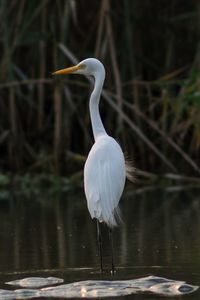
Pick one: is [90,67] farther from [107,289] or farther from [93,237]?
[107,289]

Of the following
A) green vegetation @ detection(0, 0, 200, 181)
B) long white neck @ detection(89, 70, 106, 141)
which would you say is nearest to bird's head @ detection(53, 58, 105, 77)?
long white neck @ detection(89, 70, 106, 141)

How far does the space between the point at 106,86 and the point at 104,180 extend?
710 cm

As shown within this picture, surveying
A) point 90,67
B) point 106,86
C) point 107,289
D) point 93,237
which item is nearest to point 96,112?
point 90,67

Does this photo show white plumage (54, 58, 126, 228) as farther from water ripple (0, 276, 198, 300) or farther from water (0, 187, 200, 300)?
water ripple (0, 276, 198, 300)

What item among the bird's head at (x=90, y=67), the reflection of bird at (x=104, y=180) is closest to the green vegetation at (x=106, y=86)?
the bird's head at (x=90, y=67)

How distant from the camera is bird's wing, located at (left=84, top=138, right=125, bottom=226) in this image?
6.71 meters

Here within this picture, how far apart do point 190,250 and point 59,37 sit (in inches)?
278

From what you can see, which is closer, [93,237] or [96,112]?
[96,112]

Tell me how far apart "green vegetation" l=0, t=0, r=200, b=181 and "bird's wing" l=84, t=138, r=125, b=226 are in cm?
517

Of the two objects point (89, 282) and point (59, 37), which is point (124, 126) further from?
point (89, 282)

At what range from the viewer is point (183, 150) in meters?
13.4

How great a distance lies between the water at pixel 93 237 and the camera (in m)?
6.66

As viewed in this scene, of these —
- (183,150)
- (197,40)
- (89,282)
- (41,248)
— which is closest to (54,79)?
(183,150)

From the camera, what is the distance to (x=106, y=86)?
13828 mm
